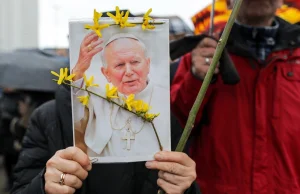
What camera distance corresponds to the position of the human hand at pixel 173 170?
1.39 m

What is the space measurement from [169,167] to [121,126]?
20 cm

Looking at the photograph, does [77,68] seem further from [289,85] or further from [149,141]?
[289,85]

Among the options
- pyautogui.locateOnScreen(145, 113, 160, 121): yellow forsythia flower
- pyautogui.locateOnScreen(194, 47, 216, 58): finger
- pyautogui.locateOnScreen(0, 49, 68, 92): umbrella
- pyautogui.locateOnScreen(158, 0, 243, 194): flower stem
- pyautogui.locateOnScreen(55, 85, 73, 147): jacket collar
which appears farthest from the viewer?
pyautogui.locateOnScreen(0, 49, 68, 92): umbrella

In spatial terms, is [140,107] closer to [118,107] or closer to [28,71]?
[118,107]

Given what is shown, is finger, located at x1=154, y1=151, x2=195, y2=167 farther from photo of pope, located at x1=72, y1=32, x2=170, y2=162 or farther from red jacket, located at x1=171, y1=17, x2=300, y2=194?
red jacket, located at x1=171, y1=17, x2=300, y2=194

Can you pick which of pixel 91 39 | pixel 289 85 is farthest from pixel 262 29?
pixel 91 39

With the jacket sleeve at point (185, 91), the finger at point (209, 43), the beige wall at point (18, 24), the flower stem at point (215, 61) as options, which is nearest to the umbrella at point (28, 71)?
the jacket sleeve at point (185, 91)

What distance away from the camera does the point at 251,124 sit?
1987mm

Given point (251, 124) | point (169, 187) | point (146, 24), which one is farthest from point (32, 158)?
point (251, 124)

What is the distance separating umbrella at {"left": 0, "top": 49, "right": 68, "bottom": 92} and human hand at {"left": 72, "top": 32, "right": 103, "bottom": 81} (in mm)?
3330

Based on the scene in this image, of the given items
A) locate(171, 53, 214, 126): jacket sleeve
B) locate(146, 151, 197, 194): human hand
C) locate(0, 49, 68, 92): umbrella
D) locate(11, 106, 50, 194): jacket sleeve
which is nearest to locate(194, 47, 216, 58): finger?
locate(171, 53, 214, 126): jacket sleeve

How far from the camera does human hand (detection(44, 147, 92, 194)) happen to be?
1360 mm

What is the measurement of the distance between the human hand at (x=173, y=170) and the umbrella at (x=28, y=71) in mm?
3388

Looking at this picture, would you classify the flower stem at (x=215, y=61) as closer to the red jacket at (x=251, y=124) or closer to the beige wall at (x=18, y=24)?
the red jacket at (x=251, y=124)
